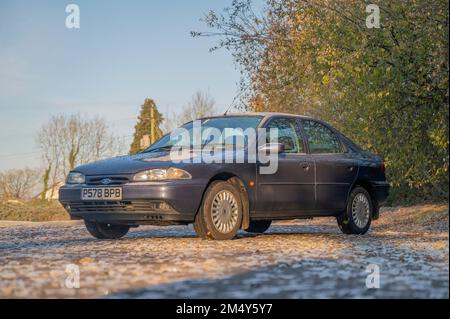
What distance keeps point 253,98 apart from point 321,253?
13.3 m

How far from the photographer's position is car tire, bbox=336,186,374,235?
430 inches

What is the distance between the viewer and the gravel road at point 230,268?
17.1ft

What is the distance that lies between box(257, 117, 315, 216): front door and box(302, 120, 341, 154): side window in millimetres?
243

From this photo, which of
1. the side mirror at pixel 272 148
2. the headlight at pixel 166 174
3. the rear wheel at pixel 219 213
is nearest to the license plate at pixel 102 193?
the headlight at pixel 166 174

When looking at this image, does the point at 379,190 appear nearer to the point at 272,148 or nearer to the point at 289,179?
the point at 289,179

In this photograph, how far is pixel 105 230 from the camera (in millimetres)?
10406

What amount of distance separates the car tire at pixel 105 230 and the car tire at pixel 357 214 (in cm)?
329

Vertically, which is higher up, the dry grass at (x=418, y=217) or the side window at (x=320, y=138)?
the side window at (x=320, y=138)

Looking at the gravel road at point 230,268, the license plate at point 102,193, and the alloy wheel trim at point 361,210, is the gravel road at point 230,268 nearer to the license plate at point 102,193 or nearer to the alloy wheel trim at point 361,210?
the license plate at point 102,193

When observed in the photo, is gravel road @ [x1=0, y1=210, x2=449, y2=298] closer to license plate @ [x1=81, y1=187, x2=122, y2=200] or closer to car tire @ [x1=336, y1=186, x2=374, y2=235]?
license plate @ [x1=81, y1=187, x2=122, y2=200]

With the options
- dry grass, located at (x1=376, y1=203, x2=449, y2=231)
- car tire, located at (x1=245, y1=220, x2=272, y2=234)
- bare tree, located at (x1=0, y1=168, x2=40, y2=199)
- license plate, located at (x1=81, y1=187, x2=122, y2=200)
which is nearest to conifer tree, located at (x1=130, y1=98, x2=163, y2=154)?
bare tree, located at (x1=0, y1=168, x2=40, y2=199)

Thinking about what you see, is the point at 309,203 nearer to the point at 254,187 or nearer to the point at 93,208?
the point at 254,187

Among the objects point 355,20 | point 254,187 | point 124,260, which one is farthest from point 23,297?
point 355,20
